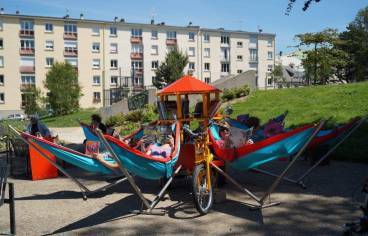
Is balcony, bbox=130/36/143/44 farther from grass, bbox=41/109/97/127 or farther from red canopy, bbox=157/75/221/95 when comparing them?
red canopy, bbox=157/75/221/95

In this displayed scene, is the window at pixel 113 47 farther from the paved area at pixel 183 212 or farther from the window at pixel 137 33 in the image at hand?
the paved area at pixel 183 212

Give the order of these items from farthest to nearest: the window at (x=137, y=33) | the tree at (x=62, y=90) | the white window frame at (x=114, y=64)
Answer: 1. the window at (x=137, y=33)
2. the white window frame at (x=114, y=64)
3. the tree at (x=62, y=90)

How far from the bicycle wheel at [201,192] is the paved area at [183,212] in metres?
0.13

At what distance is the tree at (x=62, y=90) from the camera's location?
3978cm

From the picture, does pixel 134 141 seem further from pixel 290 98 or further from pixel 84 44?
pixel 84 44

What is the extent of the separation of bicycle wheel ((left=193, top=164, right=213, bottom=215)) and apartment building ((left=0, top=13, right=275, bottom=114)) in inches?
1986

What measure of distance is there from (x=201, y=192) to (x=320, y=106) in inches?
405

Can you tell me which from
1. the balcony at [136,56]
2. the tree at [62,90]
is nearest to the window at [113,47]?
the balcony at [136,56]

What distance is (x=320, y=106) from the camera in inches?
602

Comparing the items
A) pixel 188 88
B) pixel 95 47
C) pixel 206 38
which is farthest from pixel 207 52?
pixel 188 88

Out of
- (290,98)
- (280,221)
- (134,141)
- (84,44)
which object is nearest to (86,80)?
(84,44)

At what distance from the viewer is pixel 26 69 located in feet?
202

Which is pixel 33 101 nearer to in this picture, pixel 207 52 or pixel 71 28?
pixel 71 28

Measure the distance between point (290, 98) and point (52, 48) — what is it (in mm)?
51241
